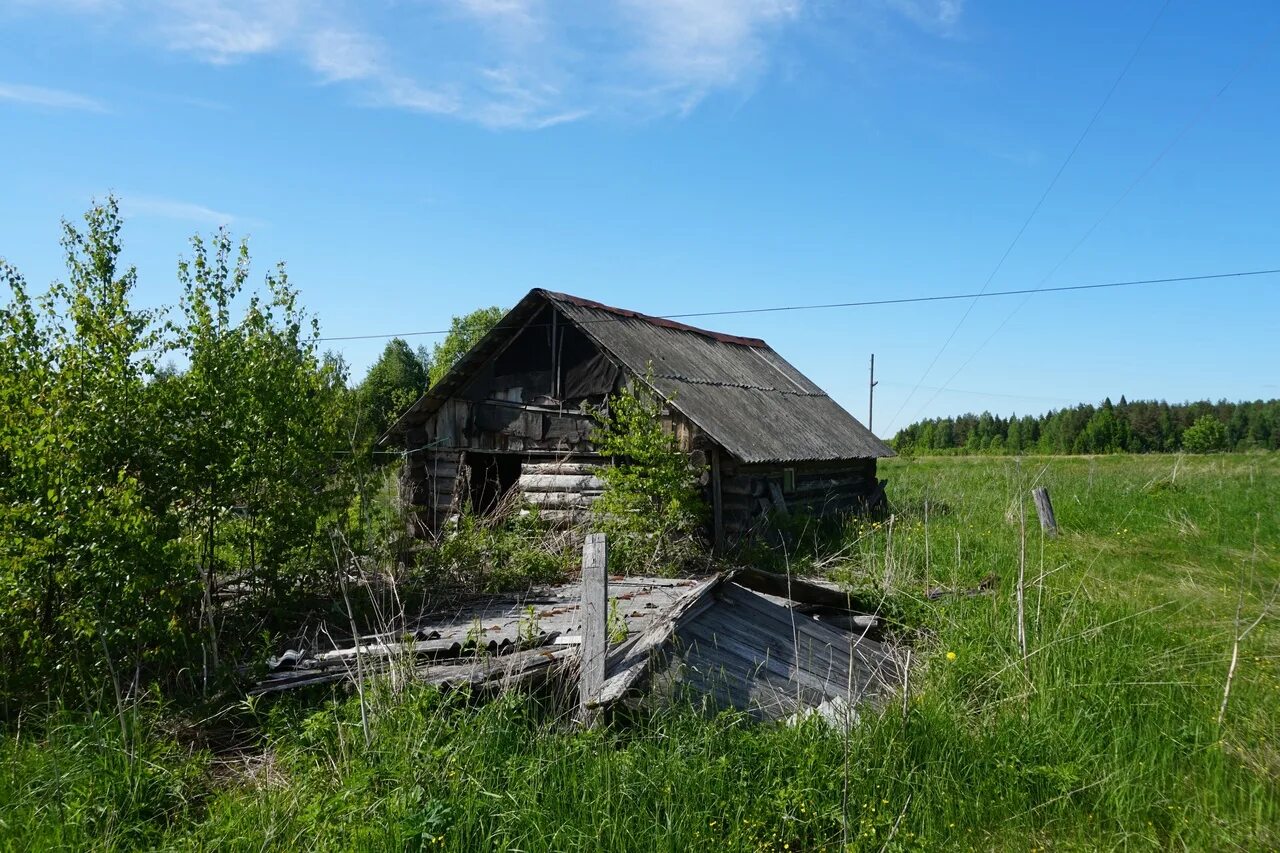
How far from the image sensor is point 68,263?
263 inches

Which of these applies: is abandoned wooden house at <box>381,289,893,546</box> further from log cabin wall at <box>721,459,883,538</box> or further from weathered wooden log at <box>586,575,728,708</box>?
weathered wooden log at <box>586,575,728,708</box>

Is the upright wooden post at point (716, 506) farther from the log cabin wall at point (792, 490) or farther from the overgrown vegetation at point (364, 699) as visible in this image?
the overgrown vegetation at point (364, 699)

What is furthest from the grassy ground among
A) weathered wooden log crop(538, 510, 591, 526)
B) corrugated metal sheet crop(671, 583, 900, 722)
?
weathered wooden log crop(538, 510, 591, 526)

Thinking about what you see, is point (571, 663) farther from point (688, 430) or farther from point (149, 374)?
point (688, 430)

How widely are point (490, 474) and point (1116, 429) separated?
60417 millimetres

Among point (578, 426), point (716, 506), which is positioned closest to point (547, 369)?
point (578, 426)

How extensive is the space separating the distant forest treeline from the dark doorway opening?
4576 centimetres

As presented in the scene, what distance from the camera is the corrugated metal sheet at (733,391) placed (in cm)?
1267

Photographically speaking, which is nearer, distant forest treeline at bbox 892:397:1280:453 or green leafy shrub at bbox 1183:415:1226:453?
green leafy shrub at bbox 1183:415:1226:453

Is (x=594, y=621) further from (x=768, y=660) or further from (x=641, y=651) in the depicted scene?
(x=768, y=660)

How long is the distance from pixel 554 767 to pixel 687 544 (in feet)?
24.1

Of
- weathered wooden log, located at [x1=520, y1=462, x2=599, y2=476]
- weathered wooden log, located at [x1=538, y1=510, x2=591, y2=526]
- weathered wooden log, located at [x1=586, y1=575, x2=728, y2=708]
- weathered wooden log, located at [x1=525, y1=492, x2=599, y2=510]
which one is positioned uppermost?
weathered wooden log, located at [x1=520, y1=462, x2=599, y2=476]

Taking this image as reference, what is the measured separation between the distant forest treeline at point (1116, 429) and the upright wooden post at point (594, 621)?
177ft

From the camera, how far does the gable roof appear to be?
1270cm
